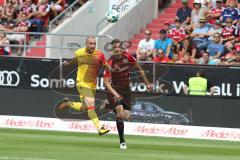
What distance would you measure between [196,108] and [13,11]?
1059 centimetres

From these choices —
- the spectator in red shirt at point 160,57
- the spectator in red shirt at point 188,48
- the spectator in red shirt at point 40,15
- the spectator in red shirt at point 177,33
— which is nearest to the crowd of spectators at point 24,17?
the spectator in red shirt at point 40,15

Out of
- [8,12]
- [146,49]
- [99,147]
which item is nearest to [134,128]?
[146,49]

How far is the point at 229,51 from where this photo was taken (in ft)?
80.1

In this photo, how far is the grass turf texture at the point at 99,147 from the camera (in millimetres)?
14531

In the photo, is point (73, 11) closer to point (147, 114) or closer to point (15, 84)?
point (15, 84)

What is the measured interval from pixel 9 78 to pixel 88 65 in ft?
21.9

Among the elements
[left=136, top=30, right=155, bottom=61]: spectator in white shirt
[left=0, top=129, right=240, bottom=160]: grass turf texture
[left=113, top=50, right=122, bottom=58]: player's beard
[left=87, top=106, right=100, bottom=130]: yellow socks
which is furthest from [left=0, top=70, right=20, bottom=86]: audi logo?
[left=113, top=50, right=122, bottom=58]: player's beard

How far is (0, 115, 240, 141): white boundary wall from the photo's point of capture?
2203 centimetres

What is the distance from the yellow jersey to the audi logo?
6225 millimetres

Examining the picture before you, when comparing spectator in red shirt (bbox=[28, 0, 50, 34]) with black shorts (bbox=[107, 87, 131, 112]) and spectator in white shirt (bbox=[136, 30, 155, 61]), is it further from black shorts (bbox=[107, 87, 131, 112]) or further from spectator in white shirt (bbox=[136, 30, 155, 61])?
black shorts (bbox=[107, 87, 131, 112])

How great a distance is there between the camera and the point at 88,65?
1831 centimetres

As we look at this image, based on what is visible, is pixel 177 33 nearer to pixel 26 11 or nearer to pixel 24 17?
pixel 24 17

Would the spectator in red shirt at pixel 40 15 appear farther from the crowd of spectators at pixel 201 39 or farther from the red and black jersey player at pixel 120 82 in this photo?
the red and black jersey player at pixel 120 82

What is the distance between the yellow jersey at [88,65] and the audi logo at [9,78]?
622 cm
